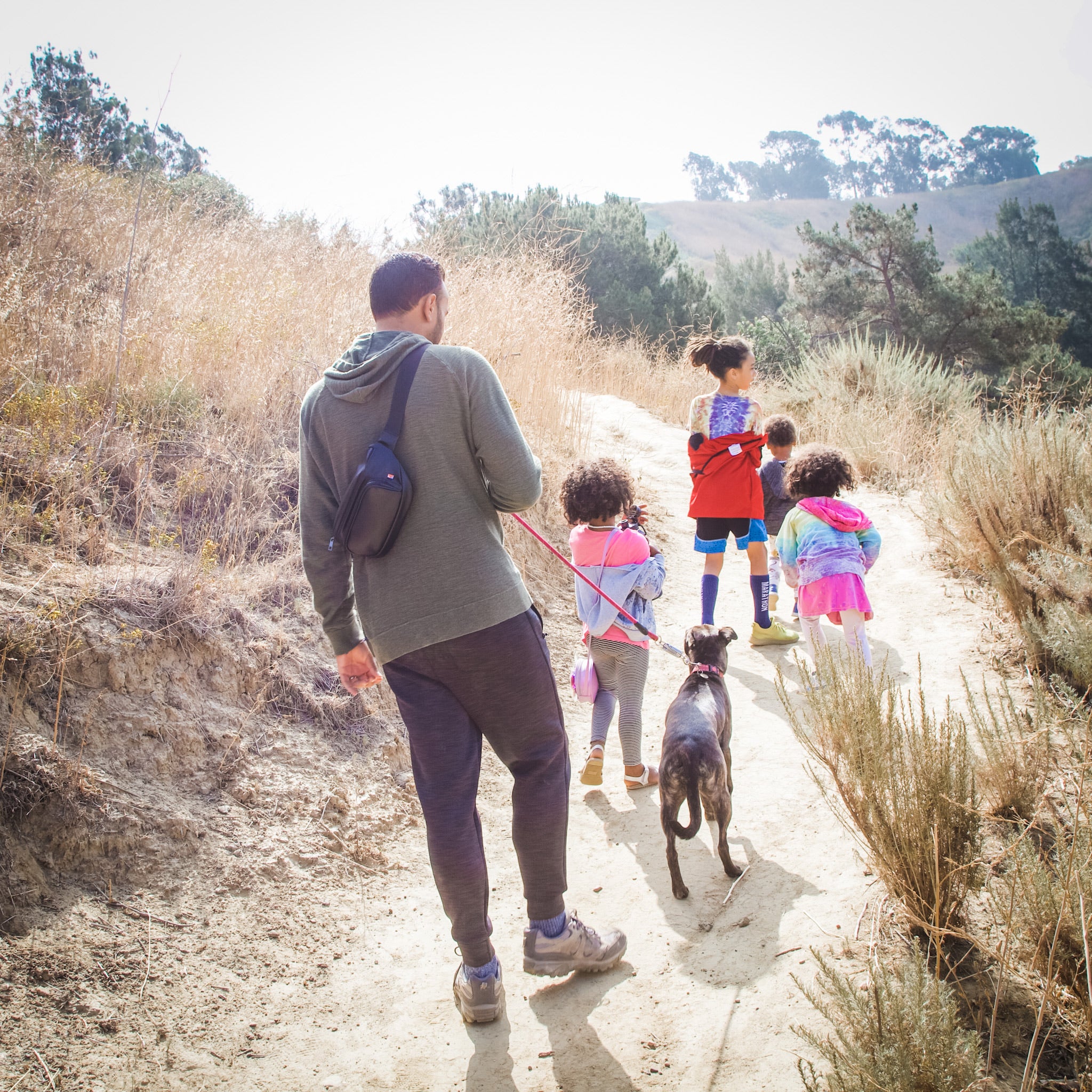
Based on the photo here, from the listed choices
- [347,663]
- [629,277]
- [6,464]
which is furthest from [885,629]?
[629,277]

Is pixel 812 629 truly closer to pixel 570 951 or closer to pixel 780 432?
pixel 780 432

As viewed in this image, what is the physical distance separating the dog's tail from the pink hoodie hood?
163cm

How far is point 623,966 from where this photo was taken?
2.38 metres

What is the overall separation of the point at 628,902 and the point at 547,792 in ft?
3.12

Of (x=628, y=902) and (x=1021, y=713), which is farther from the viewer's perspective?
(x=1021, y=713)

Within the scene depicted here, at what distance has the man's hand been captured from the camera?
2.09 metres

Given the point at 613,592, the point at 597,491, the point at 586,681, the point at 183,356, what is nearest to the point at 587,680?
the point at 586,681

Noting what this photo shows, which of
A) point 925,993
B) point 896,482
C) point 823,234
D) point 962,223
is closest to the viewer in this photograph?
point 925,993

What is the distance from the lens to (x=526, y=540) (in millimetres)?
5645

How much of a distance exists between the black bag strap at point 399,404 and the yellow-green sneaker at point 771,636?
141 inches

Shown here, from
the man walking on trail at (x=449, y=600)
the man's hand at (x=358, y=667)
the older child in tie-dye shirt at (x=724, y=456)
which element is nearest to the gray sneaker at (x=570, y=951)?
the man walking on trail at (x=449, y=600)

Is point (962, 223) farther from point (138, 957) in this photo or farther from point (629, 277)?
point (138, 957)

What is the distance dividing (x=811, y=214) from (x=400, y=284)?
95.3 m

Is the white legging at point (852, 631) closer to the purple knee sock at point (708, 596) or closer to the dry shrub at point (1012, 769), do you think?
the purple knee sock at point (708, 596)
